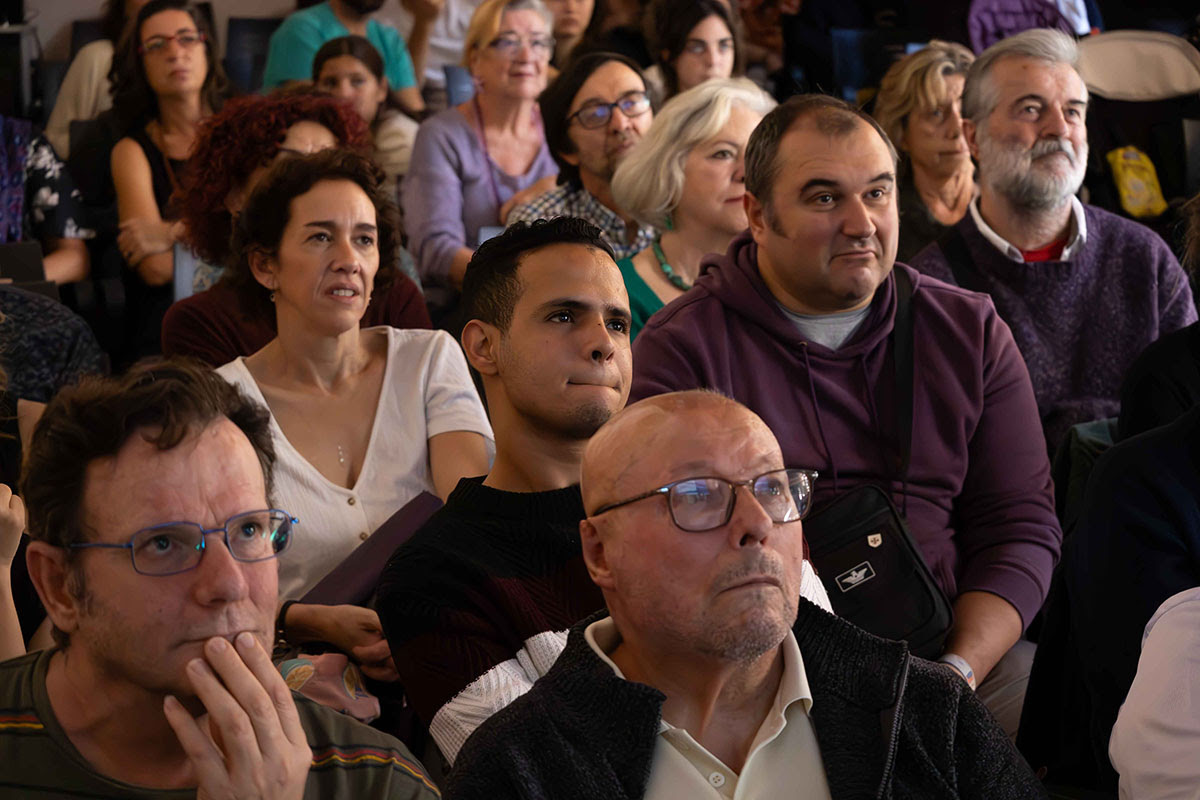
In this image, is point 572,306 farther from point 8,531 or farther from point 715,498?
point 8,531

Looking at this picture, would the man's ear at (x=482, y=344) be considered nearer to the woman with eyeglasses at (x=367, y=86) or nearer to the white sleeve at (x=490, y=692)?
the white sleeve at (x=490, y=692)

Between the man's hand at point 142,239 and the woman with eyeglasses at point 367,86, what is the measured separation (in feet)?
2.37

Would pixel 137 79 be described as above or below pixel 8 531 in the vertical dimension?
above

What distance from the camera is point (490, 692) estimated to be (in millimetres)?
1746

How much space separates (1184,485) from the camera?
204 cm

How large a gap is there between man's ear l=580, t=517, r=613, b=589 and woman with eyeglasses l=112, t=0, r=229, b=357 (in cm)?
289

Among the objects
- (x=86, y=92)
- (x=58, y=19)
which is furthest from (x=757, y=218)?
(x=58, y=19)

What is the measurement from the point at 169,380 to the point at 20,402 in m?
1.46

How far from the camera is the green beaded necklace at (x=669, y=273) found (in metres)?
3.32

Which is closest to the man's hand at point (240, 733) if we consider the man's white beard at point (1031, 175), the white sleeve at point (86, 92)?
the man's white beard at point (1031, 175)

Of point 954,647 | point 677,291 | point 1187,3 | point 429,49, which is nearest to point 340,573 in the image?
point 954,647

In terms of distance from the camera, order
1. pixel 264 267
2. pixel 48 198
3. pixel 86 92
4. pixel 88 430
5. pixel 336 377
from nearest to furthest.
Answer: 1. pixel 88 430
2. pixel 336 377
3. pixel 264 267
4. pixel 48 198
5. pixel 86 92

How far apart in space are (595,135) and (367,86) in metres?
1.11

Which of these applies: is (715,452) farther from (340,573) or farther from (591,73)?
(591,73)
